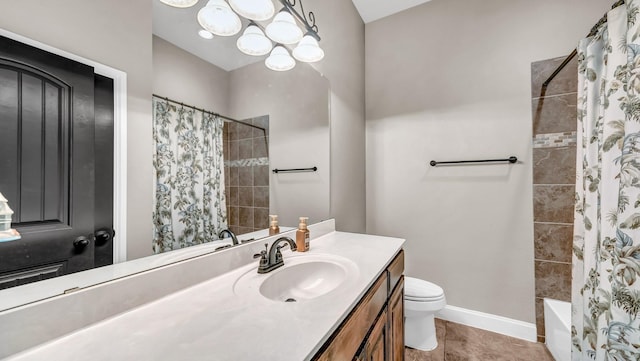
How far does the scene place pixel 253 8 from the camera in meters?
1.05

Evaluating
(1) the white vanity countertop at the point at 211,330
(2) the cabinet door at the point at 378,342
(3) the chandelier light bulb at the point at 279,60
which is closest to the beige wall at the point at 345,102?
(3) the chandelier light bulb at the point at 279,60

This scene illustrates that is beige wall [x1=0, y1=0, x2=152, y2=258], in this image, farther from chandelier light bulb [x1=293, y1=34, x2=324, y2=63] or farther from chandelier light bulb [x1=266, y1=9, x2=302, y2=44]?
chandelier light bulb [x1=293, y1=34, x2=324, y2=63]

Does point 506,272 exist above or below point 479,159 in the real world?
below

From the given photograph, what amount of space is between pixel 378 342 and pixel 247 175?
0.87m

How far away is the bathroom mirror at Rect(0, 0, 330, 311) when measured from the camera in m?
0.66

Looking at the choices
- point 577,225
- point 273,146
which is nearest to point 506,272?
point 577,225

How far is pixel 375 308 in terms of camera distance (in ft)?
3.06

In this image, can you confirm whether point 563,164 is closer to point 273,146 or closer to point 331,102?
point 331,102

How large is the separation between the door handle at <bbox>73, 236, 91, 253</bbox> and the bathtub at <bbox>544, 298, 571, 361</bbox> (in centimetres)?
228

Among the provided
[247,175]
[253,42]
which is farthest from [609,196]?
[253,42]

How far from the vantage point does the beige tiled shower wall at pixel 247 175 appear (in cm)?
102

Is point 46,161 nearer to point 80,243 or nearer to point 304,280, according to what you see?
point 80,243

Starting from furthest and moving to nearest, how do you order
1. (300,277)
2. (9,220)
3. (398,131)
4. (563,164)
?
(398,131), (563,164), (300,277), (9,220)

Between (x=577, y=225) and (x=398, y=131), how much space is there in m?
1.33
